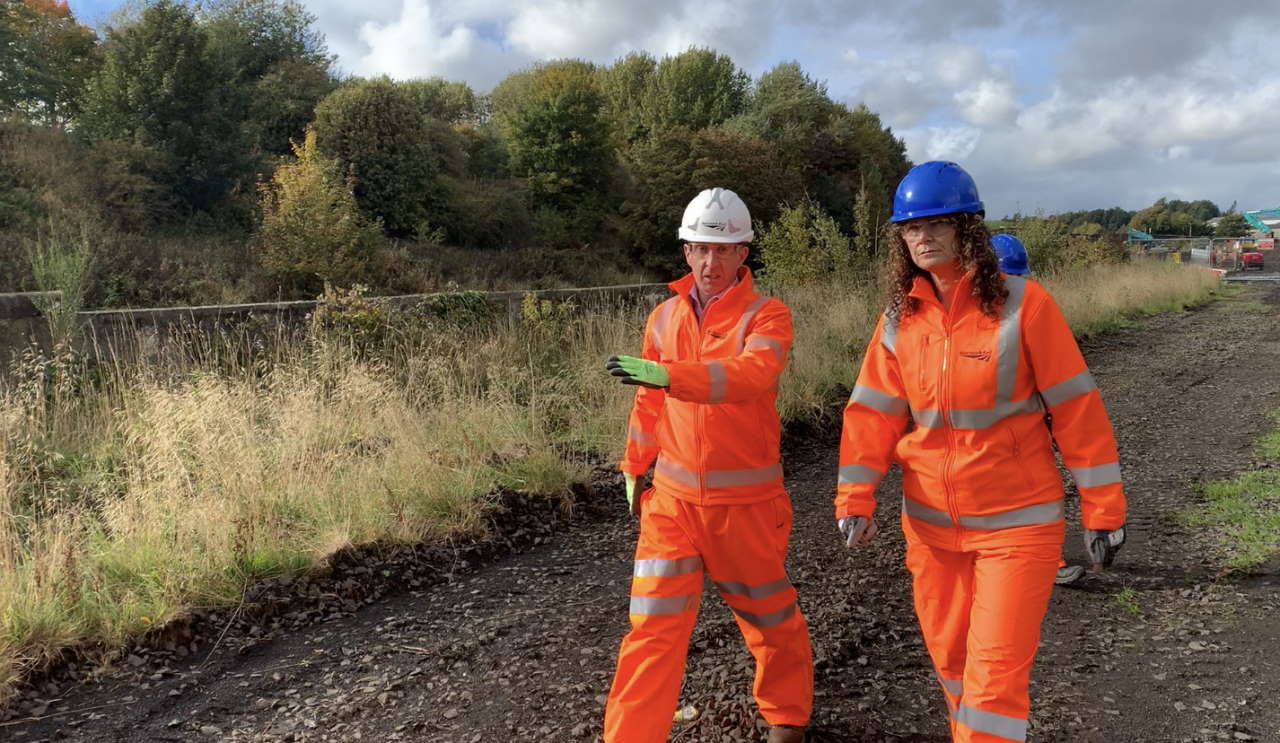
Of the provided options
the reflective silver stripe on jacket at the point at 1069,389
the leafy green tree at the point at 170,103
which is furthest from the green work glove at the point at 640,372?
the leafy green tree at the point at 170,103

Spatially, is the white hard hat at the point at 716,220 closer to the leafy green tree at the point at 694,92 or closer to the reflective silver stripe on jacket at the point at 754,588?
the reflective silver stripe on jacket at the point at 754,588

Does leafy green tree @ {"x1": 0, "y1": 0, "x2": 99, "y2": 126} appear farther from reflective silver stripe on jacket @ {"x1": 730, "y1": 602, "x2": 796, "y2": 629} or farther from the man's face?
reflective silver stripe on jacket @ {"x1": 730, "y1": 602, "x2": 796, "y2": 629}

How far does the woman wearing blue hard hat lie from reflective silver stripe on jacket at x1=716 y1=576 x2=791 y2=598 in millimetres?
317

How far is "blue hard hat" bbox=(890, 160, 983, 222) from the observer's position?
2439 millimetres

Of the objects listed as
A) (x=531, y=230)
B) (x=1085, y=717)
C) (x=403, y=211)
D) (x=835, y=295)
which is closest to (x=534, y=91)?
(x=531, y=230)

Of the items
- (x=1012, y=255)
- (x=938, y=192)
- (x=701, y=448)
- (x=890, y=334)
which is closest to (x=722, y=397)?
(x=701, y=448)

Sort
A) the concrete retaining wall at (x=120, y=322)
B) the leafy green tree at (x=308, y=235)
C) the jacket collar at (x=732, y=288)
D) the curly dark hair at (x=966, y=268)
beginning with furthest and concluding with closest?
the leafy green tree at (x=308, y=235) < the concrete retaining wall at (x=120, y=322) < the jacket collar at (x=732, y=288) < the curly dark hair at (x=966, y=268)

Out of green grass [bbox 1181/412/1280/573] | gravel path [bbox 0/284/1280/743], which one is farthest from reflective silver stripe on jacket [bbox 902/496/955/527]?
green grass [bbox 1181/412/1280/573]

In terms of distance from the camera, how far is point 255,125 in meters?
18.5

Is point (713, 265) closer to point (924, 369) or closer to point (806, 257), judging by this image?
point (924, 369)

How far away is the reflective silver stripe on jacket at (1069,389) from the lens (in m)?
2.24

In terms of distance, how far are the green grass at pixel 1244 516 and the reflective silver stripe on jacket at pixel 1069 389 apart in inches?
116

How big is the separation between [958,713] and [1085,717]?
1.15 metres

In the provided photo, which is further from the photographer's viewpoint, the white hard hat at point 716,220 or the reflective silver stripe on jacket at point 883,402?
the white hard hat at point 716,220
